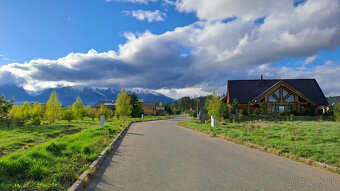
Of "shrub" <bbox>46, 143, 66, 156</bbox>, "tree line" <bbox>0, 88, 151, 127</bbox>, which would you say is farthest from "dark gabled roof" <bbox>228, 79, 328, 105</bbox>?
"shrub" <bbox>46, 143, 66, 156</bbox>

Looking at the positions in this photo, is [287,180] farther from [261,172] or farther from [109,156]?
[109,156]

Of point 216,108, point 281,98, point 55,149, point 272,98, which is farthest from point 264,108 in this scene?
point 55,149

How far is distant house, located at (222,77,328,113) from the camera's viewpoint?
33.6 meters

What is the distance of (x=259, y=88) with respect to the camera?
40031 mm

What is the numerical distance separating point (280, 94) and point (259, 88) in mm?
5687

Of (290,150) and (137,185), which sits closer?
(137,185)

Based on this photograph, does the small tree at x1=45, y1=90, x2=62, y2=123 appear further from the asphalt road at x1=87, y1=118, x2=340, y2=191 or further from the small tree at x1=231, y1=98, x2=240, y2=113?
the asphalt road at x1=87, y1=118, x2=340, y2=191

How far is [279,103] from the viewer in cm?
3434

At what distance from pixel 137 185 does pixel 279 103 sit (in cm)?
3449

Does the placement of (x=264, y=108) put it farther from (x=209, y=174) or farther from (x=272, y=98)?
(x=209, y=174)

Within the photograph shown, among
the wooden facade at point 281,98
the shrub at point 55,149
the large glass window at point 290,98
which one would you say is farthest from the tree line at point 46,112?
the large glass window at point 290,98

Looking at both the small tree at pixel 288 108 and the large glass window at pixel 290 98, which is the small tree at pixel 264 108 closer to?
the small tree at pixel 288 108

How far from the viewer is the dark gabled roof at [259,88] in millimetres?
37250

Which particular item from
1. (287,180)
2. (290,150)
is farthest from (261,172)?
(290,150)
